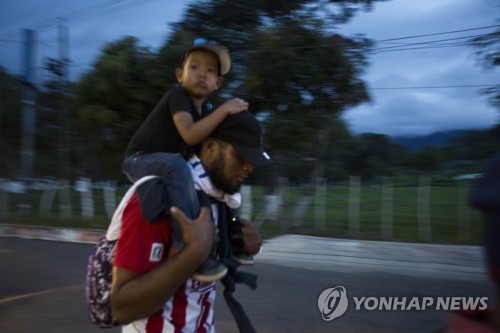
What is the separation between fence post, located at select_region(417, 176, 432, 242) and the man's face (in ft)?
Result: 28.6

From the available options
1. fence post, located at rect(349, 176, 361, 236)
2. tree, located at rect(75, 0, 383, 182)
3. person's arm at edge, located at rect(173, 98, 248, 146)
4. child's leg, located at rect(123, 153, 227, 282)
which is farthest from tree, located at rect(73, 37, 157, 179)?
person's arm at edge, located at rect(173, 98, 248, 146)

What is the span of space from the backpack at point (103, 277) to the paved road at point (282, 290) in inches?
115

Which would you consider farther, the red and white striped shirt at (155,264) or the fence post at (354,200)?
the fence post at (354,200)

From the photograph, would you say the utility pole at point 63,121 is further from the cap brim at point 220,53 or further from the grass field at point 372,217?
the cap brim at point 220,53

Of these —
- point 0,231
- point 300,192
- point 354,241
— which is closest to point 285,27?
point 300,192

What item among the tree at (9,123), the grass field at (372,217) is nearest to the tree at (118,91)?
the grass field at (372,217)

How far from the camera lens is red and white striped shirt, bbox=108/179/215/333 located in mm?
1498

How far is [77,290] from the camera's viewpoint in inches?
230

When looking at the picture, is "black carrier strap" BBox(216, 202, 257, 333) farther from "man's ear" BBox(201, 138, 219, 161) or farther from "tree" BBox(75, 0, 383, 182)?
"tree" BBox(75, 0, 383, 182)

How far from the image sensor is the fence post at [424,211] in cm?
983

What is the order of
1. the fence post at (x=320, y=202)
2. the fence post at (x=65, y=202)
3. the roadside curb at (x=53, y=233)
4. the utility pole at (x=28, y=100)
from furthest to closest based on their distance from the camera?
the fence post at (x=65, y=202)
the utility pole at (x=28, y=100)
the fence post at (x=320, y=202)
the roadside curb at (x=53, y=233)

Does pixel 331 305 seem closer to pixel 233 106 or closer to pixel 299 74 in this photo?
pixel 233 106

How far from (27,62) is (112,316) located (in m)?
13.7

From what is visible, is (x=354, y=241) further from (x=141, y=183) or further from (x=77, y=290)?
(x=141, y=183)
